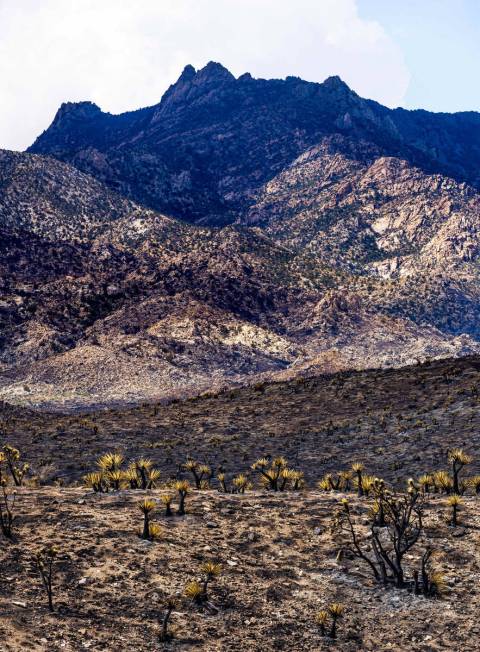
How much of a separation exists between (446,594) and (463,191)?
155758 millimetres

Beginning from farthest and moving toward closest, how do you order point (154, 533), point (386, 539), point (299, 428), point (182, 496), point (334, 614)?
1. point (299, 428)
2. point (182, 496)
3. point (386, 539)
4. point (154, 533)
5. point (334, 614)

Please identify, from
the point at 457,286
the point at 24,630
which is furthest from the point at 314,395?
the point at 457,286

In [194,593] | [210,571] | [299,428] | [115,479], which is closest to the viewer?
[194,593]

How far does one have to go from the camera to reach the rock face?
88125mm

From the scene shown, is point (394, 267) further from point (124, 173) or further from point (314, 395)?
point (314, 395)

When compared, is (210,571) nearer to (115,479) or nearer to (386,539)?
(386,539)

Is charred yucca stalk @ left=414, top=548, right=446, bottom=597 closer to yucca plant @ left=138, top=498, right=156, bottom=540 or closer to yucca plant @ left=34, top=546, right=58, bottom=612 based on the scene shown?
yucca plant @ left=138, top=498, right=156, bottom=540

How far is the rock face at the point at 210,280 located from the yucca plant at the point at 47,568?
61.6 m

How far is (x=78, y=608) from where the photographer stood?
11.7m

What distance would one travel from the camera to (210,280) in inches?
4195

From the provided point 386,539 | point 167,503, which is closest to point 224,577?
point 167,503

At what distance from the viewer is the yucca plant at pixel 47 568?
38.0 ft

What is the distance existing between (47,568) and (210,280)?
94598mm

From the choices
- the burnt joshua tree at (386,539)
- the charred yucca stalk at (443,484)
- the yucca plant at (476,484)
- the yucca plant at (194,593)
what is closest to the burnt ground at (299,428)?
the yucca plant at (476,484)
